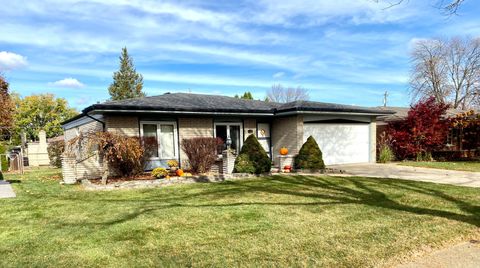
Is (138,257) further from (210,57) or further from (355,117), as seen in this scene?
(210,57)

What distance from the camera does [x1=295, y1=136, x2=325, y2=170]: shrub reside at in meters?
12.2

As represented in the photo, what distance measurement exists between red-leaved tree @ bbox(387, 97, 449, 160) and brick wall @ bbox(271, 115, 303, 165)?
21.4 ft

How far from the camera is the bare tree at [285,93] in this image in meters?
51.7

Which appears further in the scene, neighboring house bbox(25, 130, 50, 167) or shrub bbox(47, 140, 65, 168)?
neighboring house bbox(25, 130, 50, 167)

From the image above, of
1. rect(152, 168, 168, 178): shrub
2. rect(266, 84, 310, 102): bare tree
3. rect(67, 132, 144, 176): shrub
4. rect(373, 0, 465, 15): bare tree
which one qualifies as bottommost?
rect(152, 168, 168, 178): shrub

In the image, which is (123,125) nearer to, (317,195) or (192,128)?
(192,128)

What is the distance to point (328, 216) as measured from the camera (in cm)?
563

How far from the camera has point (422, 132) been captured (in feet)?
54.3

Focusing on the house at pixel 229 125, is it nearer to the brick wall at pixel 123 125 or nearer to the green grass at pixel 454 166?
the brick wall at pixel 123 125

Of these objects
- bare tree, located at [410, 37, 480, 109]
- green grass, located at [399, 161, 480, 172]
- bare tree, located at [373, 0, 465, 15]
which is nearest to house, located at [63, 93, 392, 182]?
green grass, located at [399, 161, 480, 172]

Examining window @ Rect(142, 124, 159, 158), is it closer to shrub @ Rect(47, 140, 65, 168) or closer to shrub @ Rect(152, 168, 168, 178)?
shrub @ Rect(152, 168, 168, 178)

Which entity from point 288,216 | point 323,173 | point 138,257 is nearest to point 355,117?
point 323,173

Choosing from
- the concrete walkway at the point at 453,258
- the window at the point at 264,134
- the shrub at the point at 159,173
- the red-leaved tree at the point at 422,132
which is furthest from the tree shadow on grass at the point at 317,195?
the red-leaved tree at the point at 422,132

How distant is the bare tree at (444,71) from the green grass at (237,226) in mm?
35552
